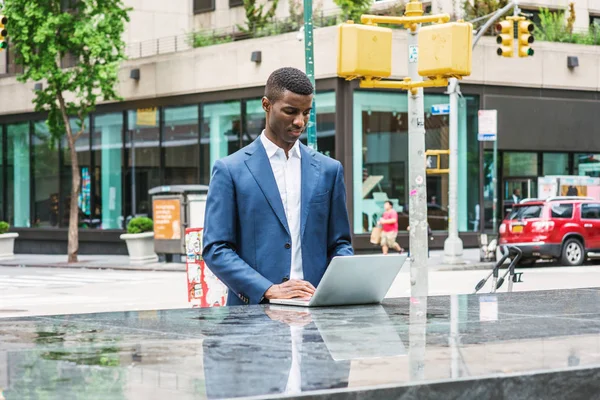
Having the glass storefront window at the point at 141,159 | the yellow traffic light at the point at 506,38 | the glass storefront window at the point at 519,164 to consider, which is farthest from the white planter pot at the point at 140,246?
the yellow traffic light at the point at 506,38

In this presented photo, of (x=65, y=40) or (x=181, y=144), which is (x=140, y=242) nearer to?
(x=181, y=144)

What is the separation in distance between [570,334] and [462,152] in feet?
105

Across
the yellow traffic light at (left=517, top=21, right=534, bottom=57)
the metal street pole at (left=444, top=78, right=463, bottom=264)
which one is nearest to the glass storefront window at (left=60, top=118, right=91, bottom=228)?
the metal street pole at (left=444, top=78, right=463, bottom=264)

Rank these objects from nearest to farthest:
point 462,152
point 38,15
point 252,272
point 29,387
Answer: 1. point 29,387
2. point 252,272
3. point 38,15
4. point 462,152

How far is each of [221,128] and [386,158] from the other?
5.99m

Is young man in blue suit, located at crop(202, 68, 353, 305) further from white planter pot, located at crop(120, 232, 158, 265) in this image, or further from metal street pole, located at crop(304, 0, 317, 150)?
white planter pot, located at crop(120, 232, 158, 265)

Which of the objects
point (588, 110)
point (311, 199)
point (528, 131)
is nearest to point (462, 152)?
point (528, 131)

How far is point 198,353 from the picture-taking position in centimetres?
337

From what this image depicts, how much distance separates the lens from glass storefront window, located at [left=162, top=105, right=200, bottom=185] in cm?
3769

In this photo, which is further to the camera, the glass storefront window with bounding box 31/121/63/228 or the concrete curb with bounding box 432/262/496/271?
the glass storefront window with bounding box 31/121/63/228

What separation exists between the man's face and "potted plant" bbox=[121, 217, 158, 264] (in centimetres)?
2901

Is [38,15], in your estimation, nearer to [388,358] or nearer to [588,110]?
[588,110]

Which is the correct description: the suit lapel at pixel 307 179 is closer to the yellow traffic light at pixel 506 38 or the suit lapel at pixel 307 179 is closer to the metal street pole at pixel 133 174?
the yellow traffic light at pixel 506 38

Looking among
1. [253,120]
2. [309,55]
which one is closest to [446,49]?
[309,55]
